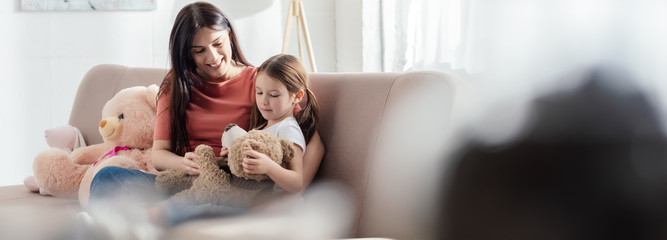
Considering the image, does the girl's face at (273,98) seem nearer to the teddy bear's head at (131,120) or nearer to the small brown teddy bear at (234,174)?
the small brown teddy bear at (234,174)

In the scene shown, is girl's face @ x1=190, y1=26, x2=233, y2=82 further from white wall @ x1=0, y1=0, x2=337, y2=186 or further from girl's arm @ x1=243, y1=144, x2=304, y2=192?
white wall @ x1=0, y1=0, x2=337, y2=186

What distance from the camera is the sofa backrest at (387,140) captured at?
3.63 ft

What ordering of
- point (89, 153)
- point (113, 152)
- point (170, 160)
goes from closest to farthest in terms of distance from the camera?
point (170, 160) → point (113, 152) → point (89, 153)

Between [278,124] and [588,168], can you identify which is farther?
[278,124]

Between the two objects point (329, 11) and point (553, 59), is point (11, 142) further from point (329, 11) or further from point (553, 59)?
point (553, 59)

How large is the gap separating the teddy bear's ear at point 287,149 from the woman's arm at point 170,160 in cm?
21

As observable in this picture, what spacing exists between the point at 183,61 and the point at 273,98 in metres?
0.29

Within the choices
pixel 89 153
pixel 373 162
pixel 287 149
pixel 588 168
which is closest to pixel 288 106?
pixel 287 149

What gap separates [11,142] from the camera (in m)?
2.85

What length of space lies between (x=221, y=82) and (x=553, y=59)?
1218 millimetres

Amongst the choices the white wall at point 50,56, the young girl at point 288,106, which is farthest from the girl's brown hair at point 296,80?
the white wall at point 50,56

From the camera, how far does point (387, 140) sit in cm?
125

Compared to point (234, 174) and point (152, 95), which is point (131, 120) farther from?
point (234, 174)

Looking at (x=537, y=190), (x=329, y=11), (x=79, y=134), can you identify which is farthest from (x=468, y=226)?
(x=329, y=11)
